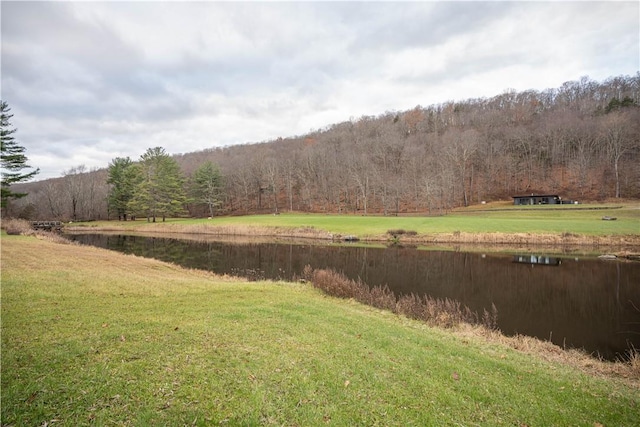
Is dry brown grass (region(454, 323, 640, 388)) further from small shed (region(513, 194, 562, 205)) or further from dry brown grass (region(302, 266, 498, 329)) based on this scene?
small shed (region(513, 194, 562, 205))

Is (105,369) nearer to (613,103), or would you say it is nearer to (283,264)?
(283,264)

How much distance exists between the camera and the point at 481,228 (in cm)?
4016

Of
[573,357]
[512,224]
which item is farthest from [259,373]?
[512,224]

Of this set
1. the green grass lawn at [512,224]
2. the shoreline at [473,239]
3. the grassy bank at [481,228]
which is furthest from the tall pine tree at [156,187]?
the shoreline at [473,239]

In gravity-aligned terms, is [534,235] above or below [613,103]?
below

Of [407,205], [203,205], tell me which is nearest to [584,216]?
[407,205]

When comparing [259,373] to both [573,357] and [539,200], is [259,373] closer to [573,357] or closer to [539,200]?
[573,357]

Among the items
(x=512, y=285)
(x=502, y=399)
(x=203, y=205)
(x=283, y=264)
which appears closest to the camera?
(x=502, y=399)

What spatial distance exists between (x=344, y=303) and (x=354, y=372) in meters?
7.74

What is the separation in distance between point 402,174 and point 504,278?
66.2 m

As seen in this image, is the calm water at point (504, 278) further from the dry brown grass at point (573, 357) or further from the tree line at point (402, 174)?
the tree line at point (402, 174)

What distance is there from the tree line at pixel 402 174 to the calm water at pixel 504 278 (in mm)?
36337

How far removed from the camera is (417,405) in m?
5.46

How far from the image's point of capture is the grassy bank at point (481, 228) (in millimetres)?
35459
